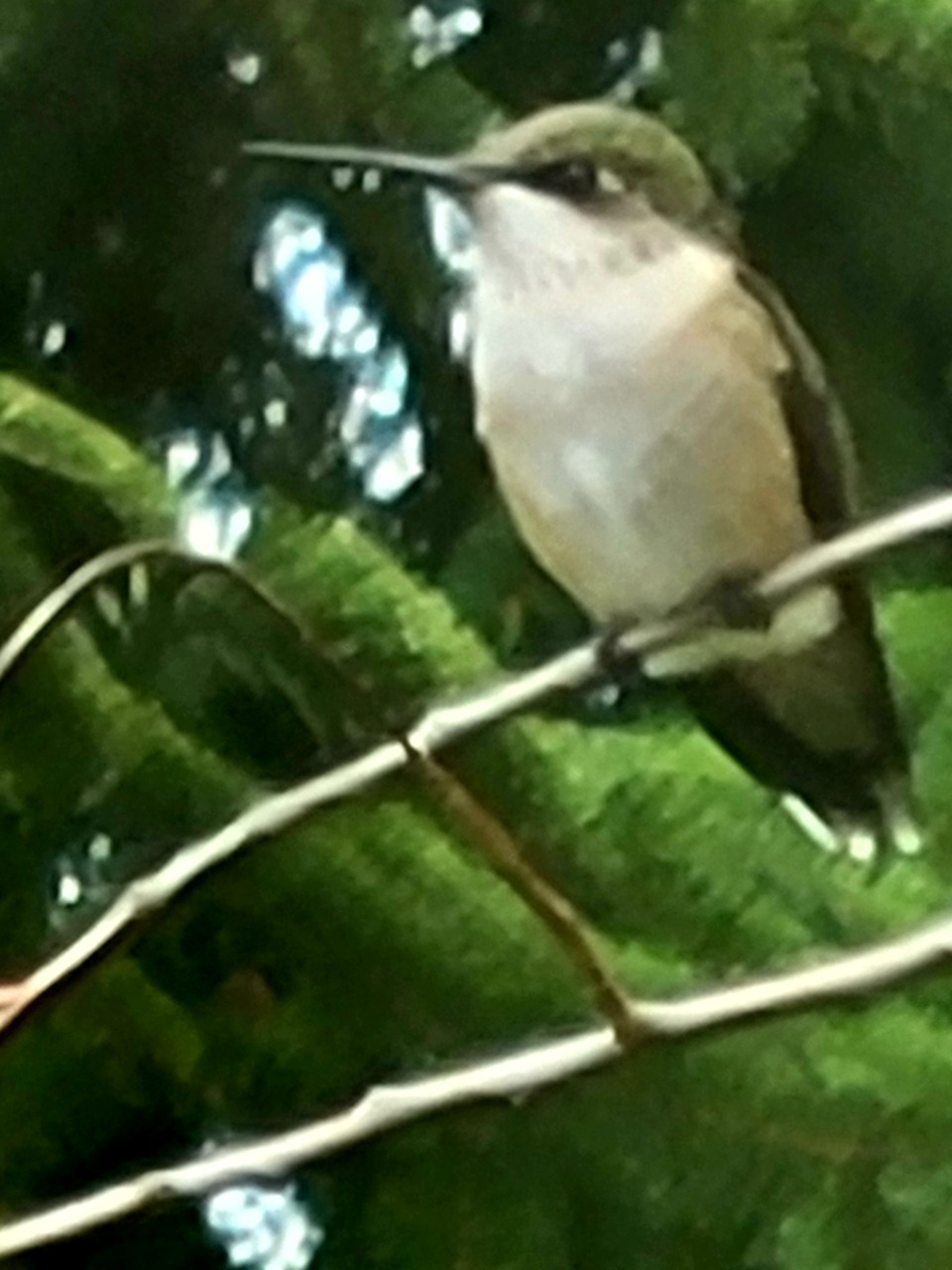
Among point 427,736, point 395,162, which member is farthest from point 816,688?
point 395,162

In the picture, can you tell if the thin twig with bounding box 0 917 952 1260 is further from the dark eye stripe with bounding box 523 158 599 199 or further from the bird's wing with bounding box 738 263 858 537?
the dark eye stripe with bounding box 523 158 599 199

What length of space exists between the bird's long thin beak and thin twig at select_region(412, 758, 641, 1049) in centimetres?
21

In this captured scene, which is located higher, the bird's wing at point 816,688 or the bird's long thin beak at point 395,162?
the bird's long thin beak at point 395,162

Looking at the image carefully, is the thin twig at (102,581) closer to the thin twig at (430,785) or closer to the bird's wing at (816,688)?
the thin twig at (430,785)

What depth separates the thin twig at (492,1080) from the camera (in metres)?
0.94

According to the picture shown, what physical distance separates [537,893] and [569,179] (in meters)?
0.26

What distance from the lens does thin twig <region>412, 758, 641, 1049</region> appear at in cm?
96

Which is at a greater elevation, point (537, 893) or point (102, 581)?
point (102, 581)

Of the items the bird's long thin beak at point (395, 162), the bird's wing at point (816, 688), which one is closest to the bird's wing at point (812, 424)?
the bird's wing at point (816, 688)

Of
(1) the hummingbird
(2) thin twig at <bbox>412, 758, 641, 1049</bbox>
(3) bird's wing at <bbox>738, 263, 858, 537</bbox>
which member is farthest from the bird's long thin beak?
(2) thin twig at <bbox>412, 758, 641, 1049</bbox>

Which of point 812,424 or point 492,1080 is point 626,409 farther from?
point 492,1080

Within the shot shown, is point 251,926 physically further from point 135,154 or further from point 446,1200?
point 135,154

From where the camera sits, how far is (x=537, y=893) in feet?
3.19

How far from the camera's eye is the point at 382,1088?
0.99 metres
